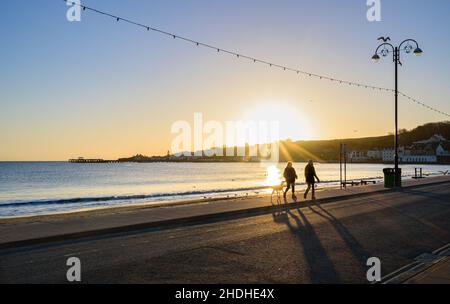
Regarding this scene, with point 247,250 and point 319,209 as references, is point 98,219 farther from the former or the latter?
point 319,209

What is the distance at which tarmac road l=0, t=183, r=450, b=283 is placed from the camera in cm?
762

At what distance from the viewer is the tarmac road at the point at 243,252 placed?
7617 millimetres

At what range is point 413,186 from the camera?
1304 inches

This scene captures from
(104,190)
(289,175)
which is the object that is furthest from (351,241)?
(104,190)

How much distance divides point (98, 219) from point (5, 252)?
16.9 ft

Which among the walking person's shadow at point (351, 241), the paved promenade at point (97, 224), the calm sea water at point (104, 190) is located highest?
the paved promenade at point (97, 224)
